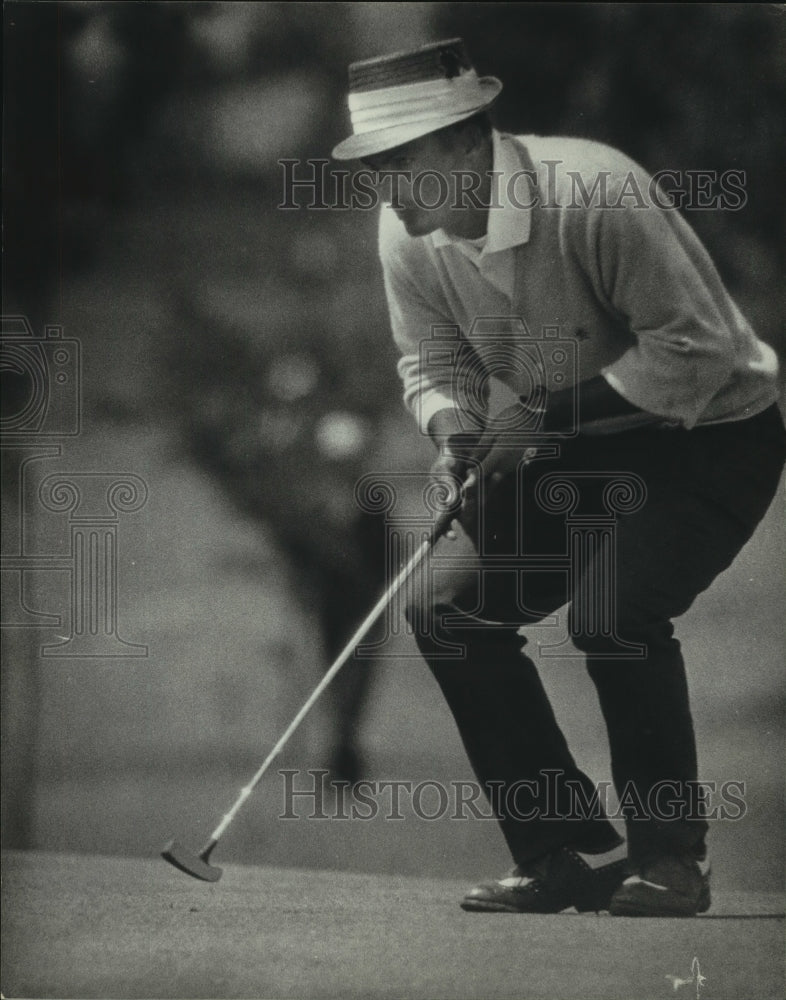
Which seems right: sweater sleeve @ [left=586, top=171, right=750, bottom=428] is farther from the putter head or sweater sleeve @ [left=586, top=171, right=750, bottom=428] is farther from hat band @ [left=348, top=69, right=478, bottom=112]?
the putter head

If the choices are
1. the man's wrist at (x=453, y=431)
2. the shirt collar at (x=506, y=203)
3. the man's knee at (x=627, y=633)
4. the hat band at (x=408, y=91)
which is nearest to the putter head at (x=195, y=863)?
the man's knee at (x=627, y=633)

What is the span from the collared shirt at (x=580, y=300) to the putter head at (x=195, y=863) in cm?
162

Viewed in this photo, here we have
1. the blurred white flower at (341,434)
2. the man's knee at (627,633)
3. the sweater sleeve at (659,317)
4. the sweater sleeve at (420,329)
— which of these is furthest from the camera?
the blurred white flower at (341,434)

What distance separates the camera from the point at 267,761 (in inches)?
202

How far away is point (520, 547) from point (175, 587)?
1.17m

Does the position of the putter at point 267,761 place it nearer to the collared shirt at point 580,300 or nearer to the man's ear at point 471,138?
the collared shirt at point 580,300

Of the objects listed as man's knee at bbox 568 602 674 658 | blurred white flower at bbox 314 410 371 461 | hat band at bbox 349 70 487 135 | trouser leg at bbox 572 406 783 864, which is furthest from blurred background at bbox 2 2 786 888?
man's knee at bbox 568 602 674 658

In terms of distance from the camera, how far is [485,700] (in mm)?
5059

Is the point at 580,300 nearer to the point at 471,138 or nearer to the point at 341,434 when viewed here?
the point at 471,138

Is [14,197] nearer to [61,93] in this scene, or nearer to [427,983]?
[61,93]

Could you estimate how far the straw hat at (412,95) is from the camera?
500cm

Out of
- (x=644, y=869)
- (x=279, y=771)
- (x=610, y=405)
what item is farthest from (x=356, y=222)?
(x=644, y=869)

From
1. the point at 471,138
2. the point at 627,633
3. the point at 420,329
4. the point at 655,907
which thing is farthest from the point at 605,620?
the point at 471,138

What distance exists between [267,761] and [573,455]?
4.68 ft
